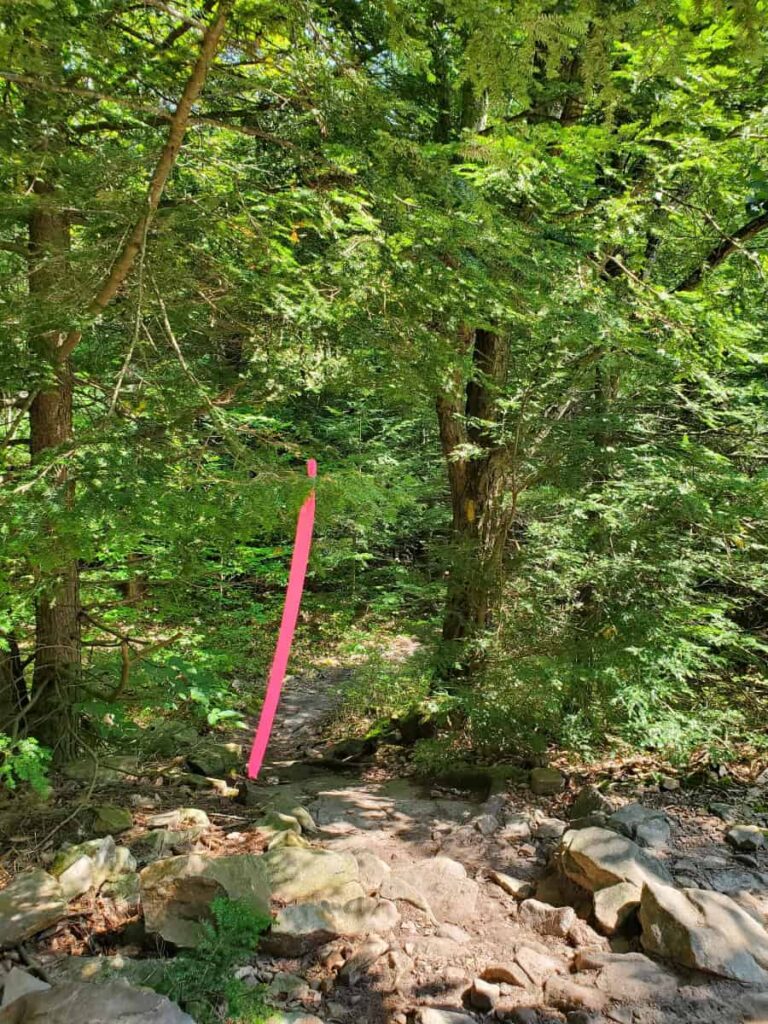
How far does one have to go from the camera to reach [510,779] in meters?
5.86

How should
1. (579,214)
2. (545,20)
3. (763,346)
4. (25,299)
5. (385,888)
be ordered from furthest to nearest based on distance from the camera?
(763,346) → (579,214) → (385,888) → (25,299) → (545,20)

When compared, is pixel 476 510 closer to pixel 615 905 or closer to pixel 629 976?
pixel 615 905

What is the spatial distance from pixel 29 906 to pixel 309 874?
141cm

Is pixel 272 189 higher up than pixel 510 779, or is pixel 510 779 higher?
pixel 272 189

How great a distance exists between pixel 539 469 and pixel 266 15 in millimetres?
4124

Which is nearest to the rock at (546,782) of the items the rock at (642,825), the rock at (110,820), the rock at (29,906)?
the rock at (642,825)

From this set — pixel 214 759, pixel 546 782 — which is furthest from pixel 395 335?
pixel 214 759

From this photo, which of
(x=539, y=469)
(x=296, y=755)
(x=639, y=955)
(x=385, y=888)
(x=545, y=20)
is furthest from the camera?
(x=296, y=755)

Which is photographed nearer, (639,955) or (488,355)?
(639,955)

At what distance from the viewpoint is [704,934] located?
3092 mm

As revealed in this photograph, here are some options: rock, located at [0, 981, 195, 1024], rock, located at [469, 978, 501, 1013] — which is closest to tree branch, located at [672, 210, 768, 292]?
rock, located at [469, 978, 501, 1013]

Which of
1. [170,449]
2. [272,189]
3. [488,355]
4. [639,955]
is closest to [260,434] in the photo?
[170,449]

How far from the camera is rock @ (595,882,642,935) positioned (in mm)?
Result: 3412

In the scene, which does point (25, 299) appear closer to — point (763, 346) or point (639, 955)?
point (639, 955)
